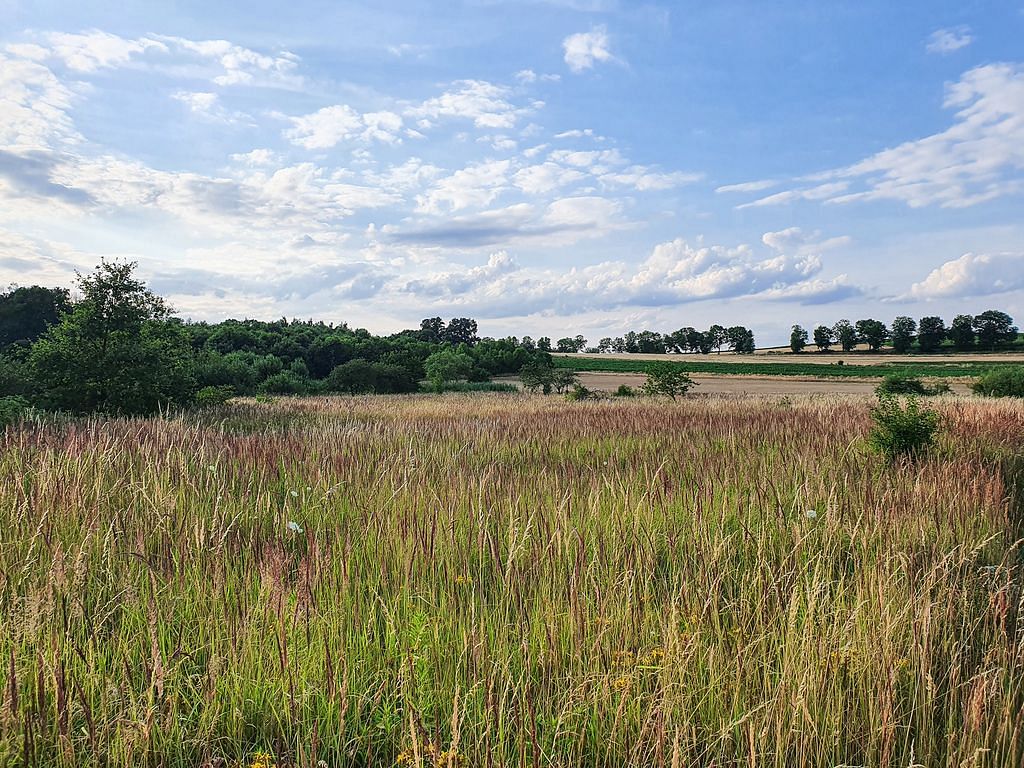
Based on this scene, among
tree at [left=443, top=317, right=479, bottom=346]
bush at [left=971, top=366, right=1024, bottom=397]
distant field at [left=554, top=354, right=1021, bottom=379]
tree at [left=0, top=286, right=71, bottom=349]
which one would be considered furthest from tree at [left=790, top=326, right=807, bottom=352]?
tree at [left=0, top=286, right=71, bottom=349]

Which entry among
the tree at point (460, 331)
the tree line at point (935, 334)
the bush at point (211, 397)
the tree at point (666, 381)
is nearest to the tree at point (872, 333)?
the tree line at point (935, 334)

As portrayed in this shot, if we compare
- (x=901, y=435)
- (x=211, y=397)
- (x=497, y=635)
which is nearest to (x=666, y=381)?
(x=211, y=397)

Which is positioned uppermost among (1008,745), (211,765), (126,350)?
(126,350)

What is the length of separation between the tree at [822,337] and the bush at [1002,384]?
108 metres

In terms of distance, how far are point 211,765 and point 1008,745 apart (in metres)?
2.69

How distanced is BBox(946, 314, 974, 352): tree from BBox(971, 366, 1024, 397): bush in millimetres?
94664

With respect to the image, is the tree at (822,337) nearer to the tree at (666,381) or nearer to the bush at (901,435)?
the tree at (666,381)

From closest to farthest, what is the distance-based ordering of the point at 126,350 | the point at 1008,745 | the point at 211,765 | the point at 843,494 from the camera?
the point at 211,765 → the point at 1008,745 → the point at 843,494 → the point at 126,350

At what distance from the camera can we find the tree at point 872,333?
123875mm

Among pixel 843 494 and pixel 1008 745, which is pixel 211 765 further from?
pixel 843 494

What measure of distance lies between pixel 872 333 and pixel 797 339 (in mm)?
14468

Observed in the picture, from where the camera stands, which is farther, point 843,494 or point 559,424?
point 559,424

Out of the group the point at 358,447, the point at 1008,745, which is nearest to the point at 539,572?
the point at 1008,745

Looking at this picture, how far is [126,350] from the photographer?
1486cm
